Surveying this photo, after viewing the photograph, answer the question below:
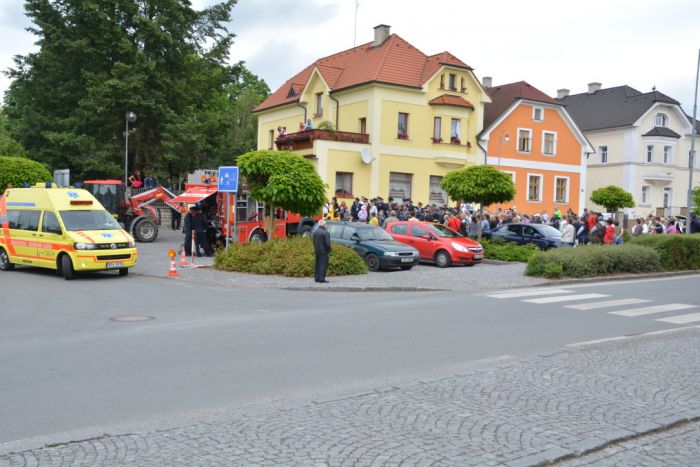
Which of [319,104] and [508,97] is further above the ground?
[508,97]

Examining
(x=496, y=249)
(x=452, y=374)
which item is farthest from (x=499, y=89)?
(x=452, y=374)

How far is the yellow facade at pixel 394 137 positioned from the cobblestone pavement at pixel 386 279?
688 inches

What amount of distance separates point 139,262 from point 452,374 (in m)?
15.9

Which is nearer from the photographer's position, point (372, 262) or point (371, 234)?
point (372, 262)

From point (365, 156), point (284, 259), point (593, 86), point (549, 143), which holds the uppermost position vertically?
point (593, 86)

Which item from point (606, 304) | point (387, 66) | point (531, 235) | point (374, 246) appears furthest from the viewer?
point (387, 66)

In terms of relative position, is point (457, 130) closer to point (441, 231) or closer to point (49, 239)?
point (441, 231)

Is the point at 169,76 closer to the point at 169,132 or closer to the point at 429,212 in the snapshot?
the point at 169,132

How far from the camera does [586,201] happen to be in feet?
182

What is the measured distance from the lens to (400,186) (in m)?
42.0

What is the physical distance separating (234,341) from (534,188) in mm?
41907

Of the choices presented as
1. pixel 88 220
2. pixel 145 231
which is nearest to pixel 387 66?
pixel 145 231

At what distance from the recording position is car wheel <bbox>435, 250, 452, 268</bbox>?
23.2m

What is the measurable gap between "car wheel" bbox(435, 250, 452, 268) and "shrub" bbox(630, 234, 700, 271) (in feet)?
21.2
